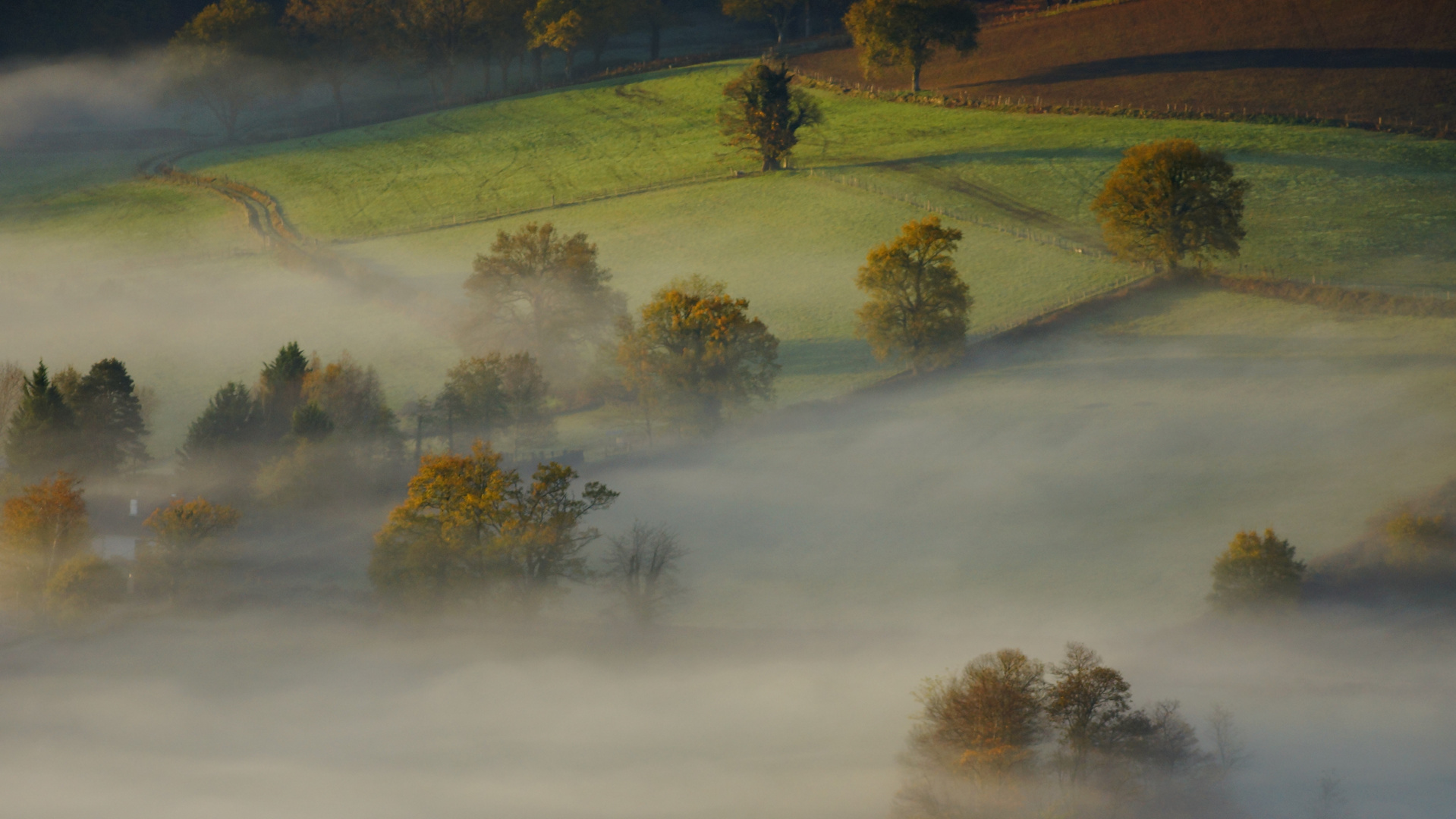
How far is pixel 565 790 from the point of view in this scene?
49.5 metres

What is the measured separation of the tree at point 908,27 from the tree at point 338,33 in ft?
215

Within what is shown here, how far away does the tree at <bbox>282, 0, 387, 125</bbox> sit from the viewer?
513 ft

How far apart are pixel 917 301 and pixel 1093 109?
1915 inches

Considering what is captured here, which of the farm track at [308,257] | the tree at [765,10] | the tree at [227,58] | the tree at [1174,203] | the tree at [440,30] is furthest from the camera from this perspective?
the tree at [227,58]

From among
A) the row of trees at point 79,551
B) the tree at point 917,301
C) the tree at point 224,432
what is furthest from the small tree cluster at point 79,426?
the tree at point 917,301

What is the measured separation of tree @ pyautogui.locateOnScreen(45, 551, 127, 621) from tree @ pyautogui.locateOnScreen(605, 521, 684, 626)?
23.7m

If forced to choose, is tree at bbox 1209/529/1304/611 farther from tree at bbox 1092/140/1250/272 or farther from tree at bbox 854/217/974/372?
tree at bbox 1092/140/1250/272

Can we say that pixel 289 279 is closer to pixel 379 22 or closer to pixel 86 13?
pixel 379 22

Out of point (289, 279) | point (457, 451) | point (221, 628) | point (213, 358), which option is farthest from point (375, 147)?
point (221, 628)

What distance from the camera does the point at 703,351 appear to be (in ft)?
235

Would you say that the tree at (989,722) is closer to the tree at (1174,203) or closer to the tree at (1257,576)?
the tree at (1257,576)

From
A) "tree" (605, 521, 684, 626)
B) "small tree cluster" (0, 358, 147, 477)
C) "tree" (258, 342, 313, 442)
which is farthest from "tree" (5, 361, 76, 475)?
"tree" (605, 521, 684, 626)

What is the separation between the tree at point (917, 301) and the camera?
7612 cm

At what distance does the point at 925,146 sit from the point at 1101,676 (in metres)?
76.7
